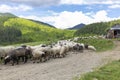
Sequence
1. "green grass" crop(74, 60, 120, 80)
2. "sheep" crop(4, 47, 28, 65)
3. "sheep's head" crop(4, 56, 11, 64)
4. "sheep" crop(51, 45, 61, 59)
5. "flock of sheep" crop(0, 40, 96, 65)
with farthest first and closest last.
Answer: "sheep" crop(51, 45, 61, 59)
"flock of sheep" crop(0, 40, 96, 65)
"sheep" crop(4, 47, 28, 65)
"sheep's head" crop(4, 56, 11, 64)
"green grass" crop(74, 60, 120, 80)

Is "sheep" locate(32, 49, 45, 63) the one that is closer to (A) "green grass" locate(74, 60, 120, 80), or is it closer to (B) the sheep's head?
(B) the sheep's head

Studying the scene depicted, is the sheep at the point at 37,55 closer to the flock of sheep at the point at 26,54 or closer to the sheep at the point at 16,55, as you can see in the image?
the flock of sheep at the point at 26,54

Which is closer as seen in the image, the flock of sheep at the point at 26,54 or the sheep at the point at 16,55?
the sheep at the point at 16,55

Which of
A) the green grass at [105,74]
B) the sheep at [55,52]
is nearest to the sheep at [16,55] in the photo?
the sheep at [55,52]

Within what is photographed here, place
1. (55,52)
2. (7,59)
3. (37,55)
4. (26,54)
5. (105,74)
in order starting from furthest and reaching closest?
(55,52), (37,55), (26,54), (7,59), (105,74)

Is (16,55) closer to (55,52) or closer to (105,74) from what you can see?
(55,52)

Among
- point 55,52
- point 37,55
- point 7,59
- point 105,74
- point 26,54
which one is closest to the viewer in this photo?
point 105,74

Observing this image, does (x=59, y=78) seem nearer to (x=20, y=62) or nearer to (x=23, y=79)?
(x=23, y=79)

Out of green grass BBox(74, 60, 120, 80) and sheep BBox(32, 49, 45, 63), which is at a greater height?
sheep BBox(32, 49, 45, 63)

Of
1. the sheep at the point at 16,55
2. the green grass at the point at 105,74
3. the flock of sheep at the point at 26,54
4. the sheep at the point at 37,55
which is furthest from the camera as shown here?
the sheep at the point at 37,55

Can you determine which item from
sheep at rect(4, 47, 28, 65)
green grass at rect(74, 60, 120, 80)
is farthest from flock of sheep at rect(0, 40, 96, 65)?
green grass at rect(74, 60, 120, 80)

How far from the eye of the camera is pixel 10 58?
1297 inches

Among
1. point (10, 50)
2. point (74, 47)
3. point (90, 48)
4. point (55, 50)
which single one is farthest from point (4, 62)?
point (90, 48)

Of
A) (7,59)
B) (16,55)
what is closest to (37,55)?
(16,55)
